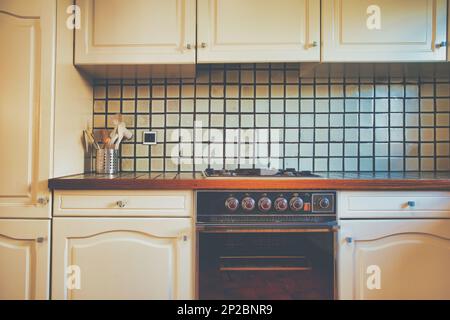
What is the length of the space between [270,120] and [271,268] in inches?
33.6

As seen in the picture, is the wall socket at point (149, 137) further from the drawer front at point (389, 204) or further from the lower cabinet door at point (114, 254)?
the drawer front at point (389, 204)

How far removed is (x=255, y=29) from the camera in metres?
1.39

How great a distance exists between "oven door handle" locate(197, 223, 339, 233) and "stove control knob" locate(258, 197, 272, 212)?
0.07 metres

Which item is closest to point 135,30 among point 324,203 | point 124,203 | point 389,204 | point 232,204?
point 124,203

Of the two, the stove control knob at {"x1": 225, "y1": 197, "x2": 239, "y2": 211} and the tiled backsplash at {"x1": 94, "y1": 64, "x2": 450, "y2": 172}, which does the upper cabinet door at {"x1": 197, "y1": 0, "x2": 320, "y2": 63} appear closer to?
the tiled backsplash at {"x1": 94, "y1": 64, "x2": 450, "y2": 172}

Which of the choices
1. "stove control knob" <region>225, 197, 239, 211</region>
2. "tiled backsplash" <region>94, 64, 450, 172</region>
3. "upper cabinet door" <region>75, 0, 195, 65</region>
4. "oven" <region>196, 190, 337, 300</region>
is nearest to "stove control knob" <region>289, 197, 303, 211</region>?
"oven" <region>196, 190, 337, 300</region>

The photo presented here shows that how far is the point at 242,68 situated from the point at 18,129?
45.9 inches

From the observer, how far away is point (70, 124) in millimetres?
1391

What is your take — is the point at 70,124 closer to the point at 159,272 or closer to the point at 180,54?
the point at 180,54

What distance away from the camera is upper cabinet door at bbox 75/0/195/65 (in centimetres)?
139

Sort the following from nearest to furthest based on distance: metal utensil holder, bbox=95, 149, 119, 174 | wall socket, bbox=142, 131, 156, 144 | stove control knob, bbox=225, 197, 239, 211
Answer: stove control knob, bbox=225, 197, 239, 211 < metal utensil holder, bbox=95, 149, 119, 174 < wall socket, bbox=142, 131, 156, 144

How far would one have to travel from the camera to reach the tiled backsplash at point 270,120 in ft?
5.58

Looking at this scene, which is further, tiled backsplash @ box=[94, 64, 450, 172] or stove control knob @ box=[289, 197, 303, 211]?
tiled backsplash @ box=[94, 64, 450, 172]
